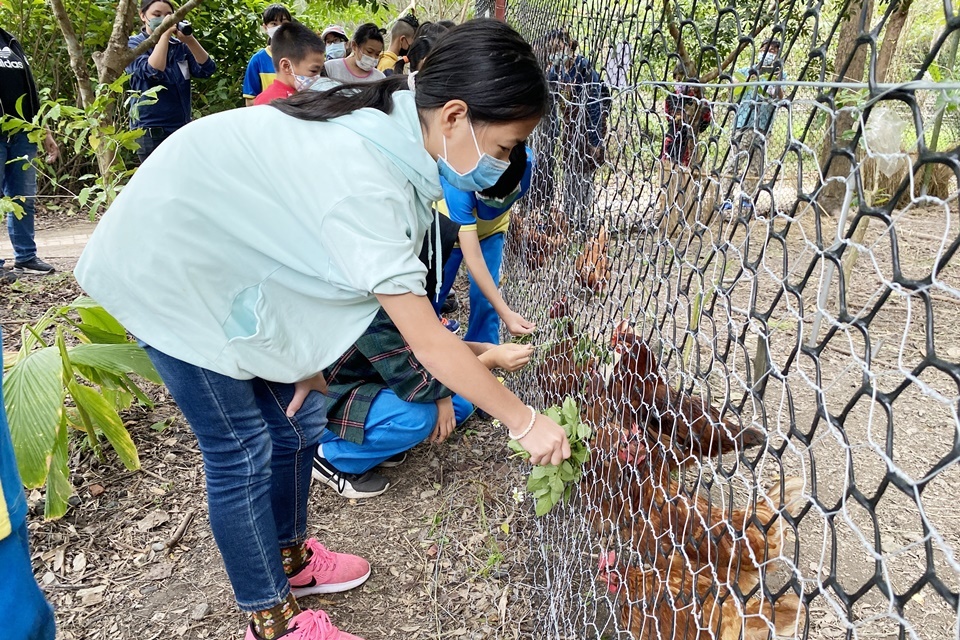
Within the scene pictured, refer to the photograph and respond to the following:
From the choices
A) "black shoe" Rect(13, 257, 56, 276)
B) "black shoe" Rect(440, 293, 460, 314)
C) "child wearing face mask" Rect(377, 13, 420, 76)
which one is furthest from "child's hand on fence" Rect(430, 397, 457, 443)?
"child wearing face mask" Rect(377, 13, 420, 76)

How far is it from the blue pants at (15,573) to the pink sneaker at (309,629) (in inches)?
24.2

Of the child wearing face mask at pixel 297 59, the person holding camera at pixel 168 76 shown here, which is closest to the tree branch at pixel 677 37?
the child wearing face mask at pixel 297 59

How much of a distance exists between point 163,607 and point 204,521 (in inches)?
15.5

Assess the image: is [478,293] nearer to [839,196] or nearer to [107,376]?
[107,376]

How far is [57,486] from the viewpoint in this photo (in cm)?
221

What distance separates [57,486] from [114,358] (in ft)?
1.64

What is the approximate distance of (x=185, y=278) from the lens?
138 cm

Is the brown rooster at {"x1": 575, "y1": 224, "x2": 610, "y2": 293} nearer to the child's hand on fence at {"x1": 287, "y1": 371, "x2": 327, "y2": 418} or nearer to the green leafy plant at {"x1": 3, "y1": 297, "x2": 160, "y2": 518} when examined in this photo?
the child's hand on fence at {"x1": 287, "y1": 371, "x2": 327, "y2": 418}

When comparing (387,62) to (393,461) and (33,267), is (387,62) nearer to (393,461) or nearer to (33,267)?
(33,267)

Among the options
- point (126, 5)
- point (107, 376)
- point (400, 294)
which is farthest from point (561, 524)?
point (126, 5)

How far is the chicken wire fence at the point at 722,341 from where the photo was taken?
0.71 m

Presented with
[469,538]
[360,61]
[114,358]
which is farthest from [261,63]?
[469,538]

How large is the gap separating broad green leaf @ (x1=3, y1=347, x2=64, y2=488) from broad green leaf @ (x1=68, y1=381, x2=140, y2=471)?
0.11 meters

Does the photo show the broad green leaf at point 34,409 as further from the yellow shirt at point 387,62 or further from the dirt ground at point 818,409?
the yellow shirt at point 387,62
